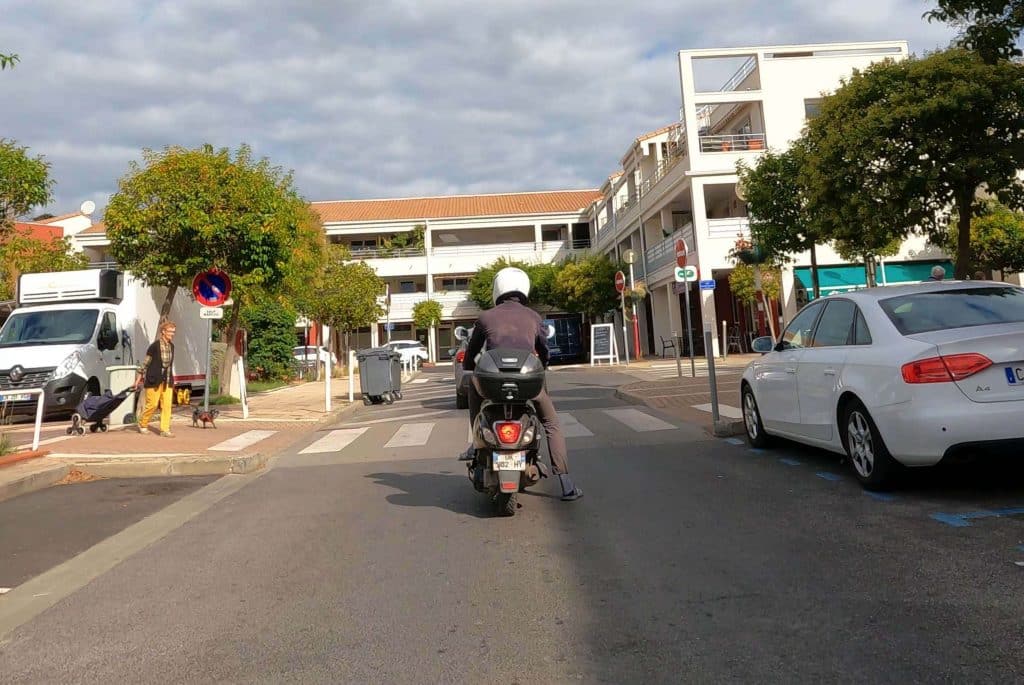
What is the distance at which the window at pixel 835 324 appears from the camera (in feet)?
22.4

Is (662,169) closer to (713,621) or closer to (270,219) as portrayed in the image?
(270,219)

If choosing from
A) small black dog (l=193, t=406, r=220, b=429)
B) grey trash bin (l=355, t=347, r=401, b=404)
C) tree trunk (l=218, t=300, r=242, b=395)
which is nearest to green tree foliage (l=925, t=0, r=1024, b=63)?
small black dog (l=193, t=406, r=220, b=429)

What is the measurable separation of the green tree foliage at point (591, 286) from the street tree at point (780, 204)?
22836 millimetres

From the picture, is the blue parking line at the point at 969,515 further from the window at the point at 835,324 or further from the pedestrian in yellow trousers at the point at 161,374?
the pedestrian in yellow trousers at the point at 161,374

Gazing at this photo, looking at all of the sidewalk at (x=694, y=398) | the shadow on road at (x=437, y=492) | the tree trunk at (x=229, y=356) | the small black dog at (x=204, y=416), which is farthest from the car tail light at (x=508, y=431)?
the tree trunk at (x=229, y=356)

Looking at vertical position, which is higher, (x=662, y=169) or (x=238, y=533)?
(x=662, y=169)

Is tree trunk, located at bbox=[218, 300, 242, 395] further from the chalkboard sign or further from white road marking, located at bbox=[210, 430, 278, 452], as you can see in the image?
the chalkboard sign

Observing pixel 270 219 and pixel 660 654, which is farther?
pixel 270 219

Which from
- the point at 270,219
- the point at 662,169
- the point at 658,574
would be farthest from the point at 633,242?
the point at 658,574

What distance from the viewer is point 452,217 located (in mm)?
57094

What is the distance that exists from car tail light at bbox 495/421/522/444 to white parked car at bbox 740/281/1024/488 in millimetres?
2457

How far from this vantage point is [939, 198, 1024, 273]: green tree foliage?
1140 inches

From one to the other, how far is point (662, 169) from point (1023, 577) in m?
33.4

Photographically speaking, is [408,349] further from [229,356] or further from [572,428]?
[572,428]
